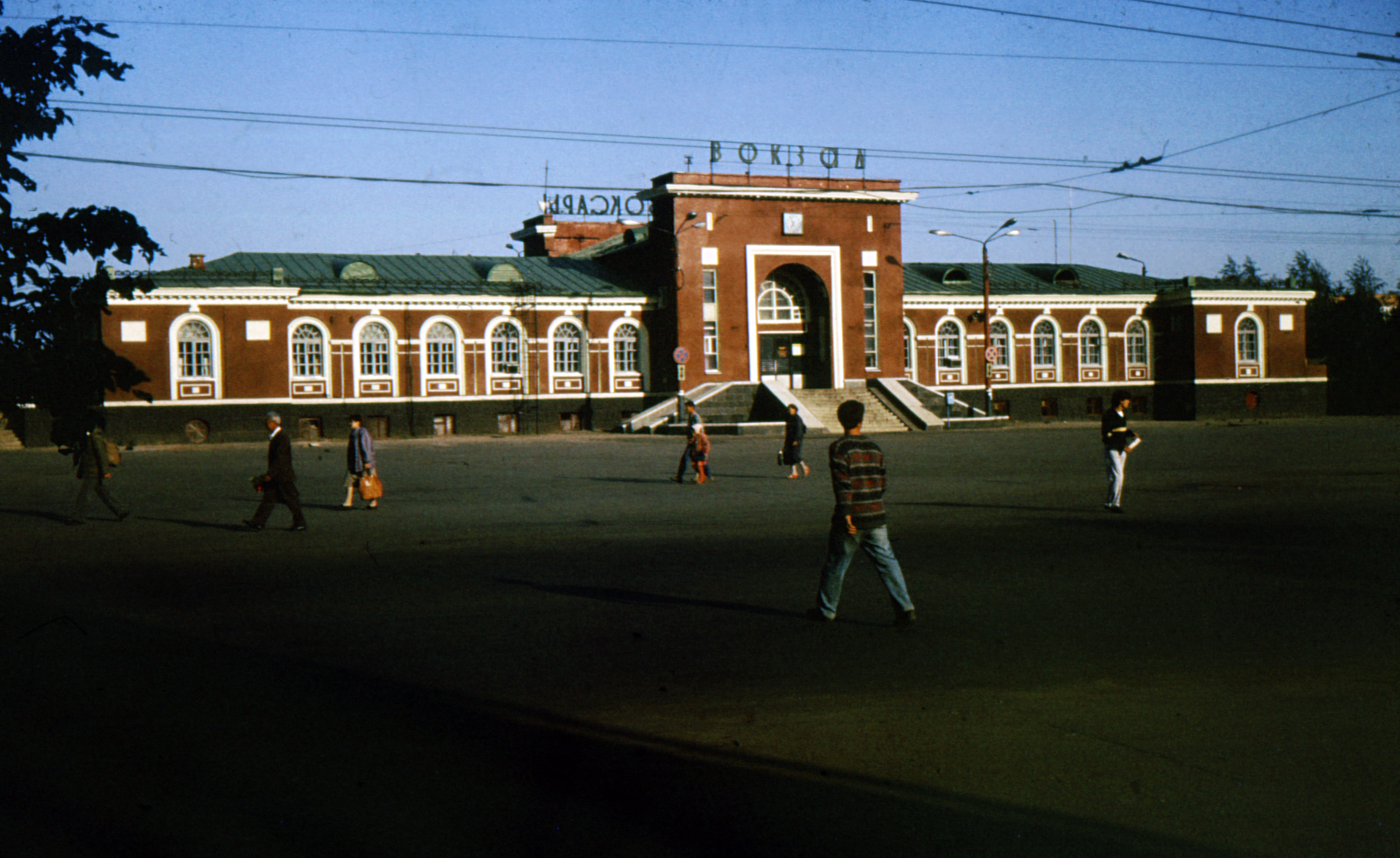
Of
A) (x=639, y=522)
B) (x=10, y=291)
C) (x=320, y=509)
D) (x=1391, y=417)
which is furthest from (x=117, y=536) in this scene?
(x=1391, y=417)

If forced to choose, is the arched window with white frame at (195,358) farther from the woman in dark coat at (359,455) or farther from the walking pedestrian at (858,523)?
the walking pedestrian at (858,523)

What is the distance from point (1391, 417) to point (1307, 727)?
56.3 m

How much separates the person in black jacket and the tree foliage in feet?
45.3

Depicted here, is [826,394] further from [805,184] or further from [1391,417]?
[1391,417]

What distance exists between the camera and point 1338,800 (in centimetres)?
509

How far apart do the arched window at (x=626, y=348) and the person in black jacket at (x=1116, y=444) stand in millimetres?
36746

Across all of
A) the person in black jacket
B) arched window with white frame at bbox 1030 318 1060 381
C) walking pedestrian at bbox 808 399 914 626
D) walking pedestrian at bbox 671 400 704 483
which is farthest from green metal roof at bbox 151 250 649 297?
walking pedestrian at bbox 808 399 914 626

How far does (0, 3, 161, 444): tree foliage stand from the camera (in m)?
6.15

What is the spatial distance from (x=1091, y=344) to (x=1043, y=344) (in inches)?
107

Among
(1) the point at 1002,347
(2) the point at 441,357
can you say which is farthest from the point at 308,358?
(1) the point at 1002,347

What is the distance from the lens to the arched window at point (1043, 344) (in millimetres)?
59438

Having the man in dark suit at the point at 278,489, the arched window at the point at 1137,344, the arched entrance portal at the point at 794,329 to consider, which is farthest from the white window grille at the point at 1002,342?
the man in dark suit at the point at 278,489

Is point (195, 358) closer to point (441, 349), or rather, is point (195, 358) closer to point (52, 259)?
point (441, 349)

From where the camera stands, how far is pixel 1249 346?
2351 inches
